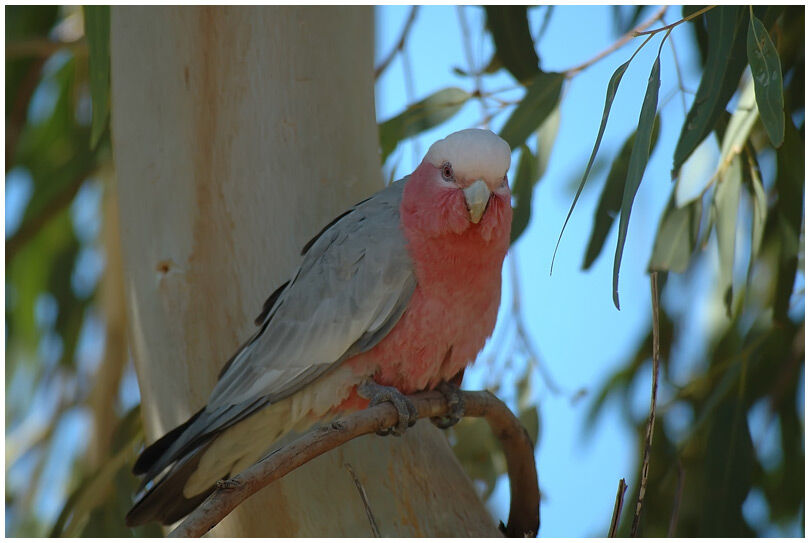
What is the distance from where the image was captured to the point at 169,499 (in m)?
1.50

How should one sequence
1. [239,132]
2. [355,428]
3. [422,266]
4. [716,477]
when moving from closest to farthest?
[355,428]
[422,266]
[239,132]
[716,477]

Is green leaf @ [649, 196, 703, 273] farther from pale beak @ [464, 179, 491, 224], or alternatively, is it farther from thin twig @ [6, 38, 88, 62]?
thin twig @ [6, 38, 88, 62]

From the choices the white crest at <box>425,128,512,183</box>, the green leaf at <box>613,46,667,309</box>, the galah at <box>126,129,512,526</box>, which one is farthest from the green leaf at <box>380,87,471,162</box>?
the green leaf at <box>613,46,667,309</box>

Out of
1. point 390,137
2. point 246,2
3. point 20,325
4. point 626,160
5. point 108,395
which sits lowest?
point 108,395

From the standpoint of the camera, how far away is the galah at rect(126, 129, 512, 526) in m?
1.43

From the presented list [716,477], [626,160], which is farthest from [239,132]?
[716,477]

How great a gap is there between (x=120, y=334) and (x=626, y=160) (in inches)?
58.9

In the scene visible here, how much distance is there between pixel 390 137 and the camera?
2016mm

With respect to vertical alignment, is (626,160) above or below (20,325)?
above

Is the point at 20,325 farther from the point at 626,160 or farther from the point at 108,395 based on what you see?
the point at 626,160

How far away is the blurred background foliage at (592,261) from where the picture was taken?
1793 mm

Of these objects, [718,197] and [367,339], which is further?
[718,197]

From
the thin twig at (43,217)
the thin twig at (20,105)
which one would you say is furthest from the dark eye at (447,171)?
the thin twig at (20,105)

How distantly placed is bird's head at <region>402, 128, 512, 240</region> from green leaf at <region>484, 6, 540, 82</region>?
506mm
